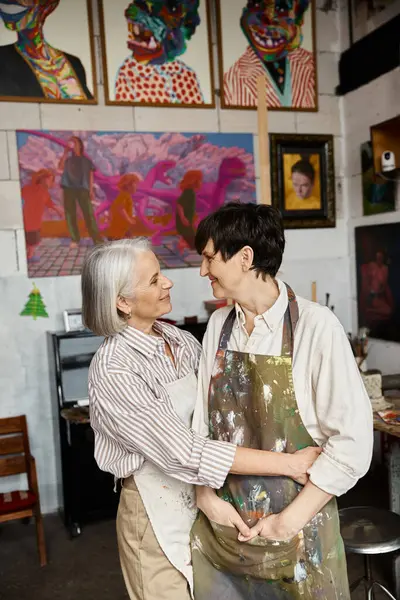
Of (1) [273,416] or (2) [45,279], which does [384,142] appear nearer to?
(2) [45,279]

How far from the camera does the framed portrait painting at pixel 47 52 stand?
3887mm

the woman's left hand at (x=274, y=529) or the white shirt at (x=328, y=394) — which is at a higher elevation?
the white shirt at (x=328, y=394)

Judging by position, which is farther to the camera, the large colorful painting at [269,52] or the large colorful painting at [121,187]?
the large colorful painting at [269,52]

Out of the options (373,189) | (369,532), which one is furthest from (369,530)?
(373,189)

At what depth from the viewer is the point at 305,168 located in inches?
183

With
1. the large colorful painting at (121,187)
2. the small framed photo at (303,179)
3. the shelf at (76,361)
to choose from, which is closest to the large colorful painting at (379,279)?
the small framed photo at (303,179)

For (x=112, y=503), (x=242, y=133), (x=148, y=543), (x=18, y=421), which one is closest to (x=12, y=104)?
(x=242, y=133)

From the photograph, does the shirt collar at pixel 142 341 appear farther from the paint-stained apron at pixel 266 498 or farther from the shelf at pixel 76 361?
the shelf at pixel 76 361

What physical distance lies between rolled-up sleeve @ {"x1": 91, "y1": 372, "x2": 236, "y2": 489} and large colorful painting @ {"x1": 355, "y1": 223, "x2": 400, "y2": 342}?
9.97 feet

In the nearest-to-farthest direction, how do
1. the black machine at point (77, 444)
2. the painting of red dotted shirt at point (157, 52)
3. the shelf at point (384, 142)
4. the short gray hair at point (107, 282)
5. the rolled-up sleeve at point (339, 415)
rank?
the rolled-up sleeve at point (339, 415) → the short gray hair at point (107, 282) → the black machine at point (77, 444) → the shelf at point (384, 142) → the painting of red dotted shirt at point (157, 52)

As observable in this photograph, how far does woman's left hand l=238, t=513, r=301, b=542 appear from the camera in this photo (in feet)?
4.88

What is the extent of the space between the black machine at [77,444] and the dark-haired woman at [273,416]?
2290 millimetres

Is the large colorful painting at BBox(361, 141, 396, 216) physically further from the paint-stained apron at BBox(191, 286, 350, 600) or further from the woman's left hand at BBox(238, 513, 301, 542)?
the woman's left hand at BBox(238, 513, 301, 542)

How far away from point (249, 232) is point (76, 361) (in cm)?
257
